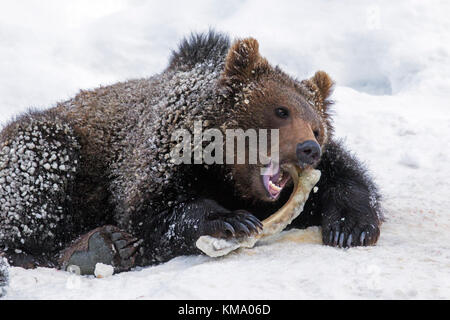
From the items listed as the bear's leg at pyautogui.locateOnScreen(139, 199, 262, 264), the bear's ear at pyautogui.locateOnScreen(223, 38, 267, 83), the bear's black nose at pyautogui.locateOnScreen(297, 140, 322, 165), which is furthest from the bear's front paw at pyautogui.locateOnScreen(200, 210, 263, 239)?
the bear's ear at pyautogui.locateOnScreen(223, 38, 267, 83)

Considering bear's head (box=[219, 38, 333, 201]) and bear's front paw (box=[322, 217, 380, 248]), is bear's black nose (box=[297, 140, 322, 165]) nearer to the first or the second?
bear's head (box=[219, 38, 333, 201])

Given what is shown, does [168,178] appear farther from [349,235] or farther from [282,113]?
[349,235]

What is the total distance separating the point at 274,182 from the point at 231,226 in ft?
2.57

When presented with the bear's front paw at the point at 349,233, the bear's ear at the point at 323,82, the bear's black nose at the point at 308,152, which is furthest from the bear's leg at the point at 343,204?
the bear's black nose at the point at 308,152

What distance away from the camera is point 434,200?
21.6 feet

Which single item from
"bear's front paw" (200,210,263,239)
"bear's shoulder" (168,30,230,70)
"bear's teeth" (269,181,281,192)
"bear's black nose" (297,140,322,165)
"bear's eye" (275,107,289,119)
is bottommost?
"bear's front paw" (200,210,263,239)

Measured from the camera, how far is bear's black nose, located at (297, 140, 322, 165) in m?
4.39

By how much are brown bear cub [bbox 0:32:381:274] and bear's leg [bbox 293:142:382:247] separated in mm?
11

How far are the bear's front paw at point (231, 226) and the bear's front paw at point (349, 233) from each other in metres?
0.74

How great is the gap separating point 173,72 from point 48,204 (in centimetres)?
188

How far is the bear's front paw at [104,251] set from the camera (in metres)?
4.45
